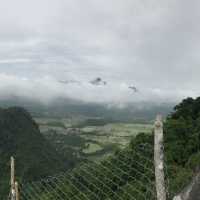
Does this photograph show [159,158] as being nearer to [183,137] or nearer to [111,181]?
[111,181]

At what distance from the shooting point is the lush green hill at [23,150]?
7125 cm

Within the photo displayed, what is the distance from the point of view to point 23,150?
293ft

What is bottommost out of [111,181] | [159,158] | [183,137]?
[183,137]

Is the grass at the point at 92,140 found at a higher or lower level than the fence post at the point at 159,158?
lower

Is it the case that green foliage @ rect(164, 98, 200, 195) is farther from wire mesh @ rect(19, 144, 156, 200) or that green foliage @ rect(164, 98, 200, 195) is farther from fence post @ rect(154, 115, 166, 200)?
fence post @ rect(154, 115, 166, 200)

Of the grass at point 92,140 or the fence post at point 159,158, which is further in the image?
the grass at point 92,140

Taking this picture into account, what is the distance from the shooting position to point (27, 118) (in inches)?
4301

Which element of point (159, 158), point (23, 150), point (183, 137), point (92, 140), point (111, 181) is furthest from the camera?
point (92, 140)

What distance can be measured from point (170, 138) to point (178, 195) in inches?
1040

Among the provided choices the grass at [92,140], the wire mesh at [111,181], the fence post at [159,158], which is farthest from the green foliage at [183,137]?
the grass at [92,140]

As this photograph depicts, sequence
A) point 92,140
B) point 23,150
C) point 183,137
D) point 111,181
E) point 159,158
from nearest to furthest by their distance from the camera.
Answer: point 159,158
point 111,181
point 183,137
point 23,150
point 92,140

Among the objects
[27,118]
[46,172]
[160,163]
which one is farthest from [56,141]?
[160,163]

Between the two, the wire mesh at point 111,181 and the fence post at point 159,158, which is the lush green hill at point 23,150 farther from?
the fence post at point 159,158

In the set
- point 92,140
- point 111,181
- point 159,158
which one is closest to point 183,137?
point 111,181
